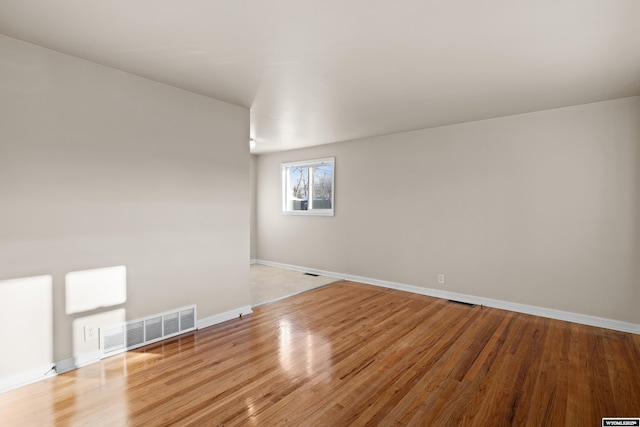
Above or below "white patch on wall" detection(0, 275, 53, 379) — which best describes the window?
above

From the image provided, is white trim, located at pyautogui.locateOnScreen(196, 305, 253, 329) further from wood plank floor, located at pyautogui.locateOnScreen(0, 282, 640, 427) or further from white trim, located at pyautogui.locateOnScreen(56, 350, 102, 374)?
white trim, located at pyautogui.locateOnScreen(56, 350, 102, 374)

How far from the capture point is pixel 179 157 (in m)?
3.31

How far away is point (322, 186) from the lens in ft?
20.5

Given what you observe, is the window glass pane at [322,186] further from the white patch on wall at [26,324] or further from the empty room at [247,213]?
the white patch on wall at [26,324]

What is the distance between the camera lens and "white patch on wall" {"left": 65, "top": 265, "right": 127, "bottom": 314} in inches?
104

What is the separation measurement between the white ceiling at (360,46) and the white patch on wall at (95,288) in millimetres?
1763

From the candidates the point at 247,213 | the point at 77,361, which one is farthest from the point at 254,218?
the point at 77,361

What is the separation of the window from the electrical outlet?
4.02m

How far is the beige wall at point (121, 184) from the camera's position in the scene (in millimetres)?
2398

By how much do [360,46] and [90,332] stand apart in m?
3.15

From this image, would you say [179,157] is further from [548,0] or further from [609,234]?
[609,234]

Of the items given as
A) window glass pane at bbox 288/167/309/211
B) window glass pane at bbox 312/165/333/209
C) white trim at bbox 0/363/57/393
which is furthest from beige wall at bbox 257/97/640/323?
white trim at bbox 0/363/57/393

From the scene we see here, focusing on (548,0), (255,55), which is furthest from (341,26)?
(548,0)

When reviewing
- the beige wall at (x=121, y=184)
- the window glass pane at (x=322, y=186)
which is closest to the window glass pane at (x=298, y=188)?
the window glass pane at (x=322, y=186)
